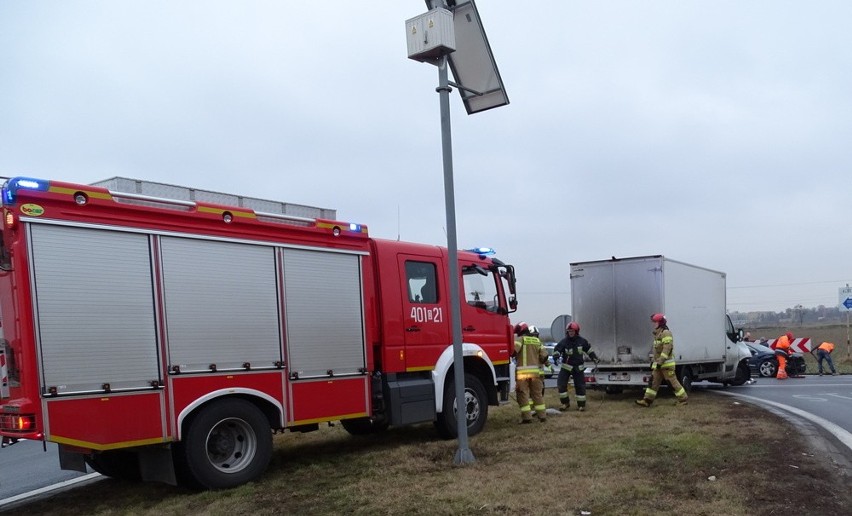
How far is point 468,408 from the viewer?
372 inches

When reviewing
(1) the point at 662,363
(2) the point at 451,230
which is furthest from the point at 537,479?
(1) the point at 662,363

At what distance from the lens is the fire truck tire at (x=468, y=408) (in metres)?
9.16

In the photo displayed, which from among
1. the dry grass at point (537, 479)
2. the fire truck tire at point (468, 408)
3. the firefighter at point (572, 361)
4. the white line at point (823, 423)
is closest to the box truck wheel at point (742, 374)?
the white line at point (823, 423)

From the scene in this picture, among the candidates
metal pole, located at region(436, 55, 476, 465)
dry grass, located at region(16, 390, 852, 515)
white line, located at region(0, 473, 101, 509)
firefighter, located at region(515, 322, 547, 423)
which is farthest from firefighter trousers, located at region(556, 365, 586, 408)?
white line, located at region(0, 473, 101, 509)

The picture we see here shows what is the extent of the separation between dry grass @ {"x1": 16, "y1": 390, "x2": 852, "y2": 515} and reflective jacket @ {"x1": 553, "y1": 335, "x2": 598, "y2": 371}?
313 cm

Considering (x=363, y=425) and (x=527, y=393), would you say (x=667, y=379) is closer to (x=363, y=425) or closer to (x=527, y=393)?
(x=527, y=393)

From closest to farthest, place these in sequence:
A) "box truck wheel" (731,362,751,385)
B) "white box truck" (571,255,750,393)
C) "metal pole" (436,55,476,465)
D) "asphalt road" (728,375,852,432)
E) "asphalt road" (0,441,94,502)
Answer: "metal pole" (436,55,476,465) → "asphalt road" (0,441,94,502) → "asphalt road" (728,375,852,432) → "white box truck" (571,255,750,393) → "box truck wheel" (731,362,751,385)

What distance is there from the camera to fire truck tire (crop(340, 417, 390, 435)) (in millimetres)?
8594

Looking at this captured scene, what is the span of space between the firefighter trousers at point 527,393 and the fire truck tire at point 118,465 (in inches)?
227

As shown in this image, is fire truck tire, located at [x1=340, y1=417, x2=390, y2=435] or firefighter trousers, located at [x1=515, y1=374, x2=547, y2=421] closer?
fire truck tire, located at [x1=340, y1=417, x2=390, y2=435]

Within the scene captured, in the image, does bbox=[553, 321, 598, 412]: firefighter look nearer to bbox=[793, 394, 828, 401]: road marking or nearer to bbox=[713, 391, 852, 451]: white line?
bbox=[713, 391, 852, 451]: white line

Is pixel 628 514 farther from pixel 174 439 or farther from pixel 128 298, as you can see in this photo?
pixel 128 298

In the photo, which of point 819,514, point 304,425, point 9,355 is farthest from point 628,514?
point 9,355

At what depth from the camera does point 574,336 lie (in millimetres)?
13062
